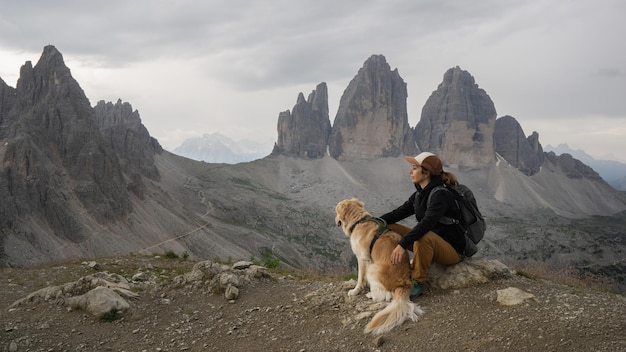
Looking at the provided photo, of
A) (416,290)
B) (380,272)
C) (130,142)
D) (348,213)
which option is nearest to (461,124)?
(130,142)

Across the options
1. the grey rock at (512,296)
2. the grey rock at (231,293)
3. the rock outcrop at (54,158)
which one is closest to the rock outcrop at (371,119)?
the rock outcrop at (54,158)

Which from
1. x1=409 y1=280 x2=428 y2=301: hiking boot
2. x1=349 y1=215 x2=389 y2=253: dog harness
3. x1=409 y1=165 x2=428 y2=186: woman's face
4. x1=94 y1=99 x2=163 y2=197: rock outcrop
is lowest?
x1=409 y1=280 x2=428 y2=301: hiking boot

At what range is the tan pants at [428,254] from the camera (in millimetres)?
7900

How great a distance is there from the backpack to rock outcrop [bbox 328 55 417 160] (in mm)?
176398

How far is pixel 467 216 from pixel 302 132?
580ft

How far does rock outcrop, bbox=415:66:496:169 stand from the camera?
188 metres

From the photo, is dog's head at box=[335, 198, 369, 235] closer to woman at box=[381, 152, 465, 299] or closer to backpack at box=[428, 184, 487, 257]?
woman at box=[381, 152, 465, 299]

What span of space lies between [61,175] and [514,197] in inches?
6435

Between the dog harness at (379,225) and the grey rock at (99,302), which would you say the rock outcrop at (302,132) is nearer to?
the grey rock at (99,302)

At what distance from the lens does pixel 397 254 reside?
767 centimetres

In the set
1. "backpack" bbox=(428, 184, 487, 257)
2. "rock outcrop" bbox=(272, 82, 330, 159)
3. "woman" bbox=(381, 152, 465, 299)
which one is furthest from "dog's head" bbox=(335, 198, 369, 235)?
"rock outcrop" bbox=(272, 82, 330, 159)

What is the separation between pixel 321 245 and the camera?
326ft

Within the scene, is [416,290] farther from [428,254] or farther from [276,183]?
[276,183]

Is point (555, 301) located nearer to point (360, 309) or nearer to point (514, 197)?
point (360, 309)
